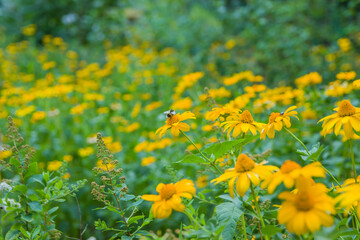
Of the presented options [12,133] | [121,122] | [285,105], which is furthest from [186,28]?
[12,133]

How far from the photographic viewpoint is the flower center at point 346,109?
0.88 meters

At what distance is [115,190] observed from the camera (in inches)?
38.4

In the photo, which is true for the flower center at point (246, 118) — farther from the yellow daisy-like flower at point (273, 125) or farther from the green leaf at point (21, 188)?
the green leaf at point (21, 188)

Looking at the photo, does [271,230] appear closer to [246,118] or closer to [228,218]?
[228,218]

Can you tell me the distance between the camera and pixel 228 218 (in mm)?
856

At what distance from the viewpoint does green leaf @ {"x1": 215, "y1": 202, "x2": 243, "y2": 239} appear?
2.79 feet

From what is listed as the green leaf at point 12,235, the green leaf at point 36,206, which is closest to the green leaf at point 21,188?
the green leaf at point 36,206

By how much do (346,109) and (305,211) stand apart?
39cm

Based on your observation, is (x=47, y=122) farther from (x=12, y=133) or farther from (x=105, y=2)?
(x=105, y=2)

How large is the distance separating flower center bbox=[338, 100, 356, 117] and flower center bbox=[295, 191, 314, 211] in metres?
0.36

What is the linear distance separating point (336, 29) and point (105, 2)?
4.85 m

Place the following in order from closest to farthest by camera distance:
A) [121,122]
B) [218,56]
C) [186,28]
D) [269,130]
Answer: [269,130]
[121,122]
[218,56]
[186,28]

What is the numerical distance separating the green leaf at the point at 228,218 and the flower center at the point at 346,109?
0.37m

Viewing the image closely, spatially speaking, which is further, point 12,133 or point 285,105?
point 285,105
